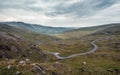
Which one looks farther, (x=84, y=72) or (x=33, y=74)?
(x=84, y=72)

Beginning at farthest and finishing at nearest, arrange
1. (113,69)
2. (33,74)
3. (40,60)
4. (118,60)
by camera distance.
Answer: (118,60) → (40,60) → (113,69) → (33,74)

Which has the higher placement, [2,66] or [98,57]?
[2,66]

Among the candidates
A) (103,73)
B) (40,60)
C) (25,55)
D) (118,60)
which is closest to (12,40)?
(25,55)

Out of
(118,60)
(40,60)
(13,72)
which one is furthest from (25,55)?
(118,60)

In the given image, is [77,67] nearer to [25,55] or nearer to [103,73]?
[103,73]

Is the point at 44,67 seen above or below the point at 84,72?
above

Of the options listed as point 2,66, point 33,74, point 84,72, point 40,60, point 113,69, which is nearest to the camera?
point 33,74

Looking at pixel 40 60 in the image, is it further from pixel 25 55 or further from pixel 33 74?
pixel 33 74

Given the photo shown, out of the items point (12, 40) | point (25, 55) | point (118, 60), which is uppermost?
point (12, 40)

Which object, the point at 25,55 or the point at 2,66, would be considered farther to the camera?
the point at 25,55
